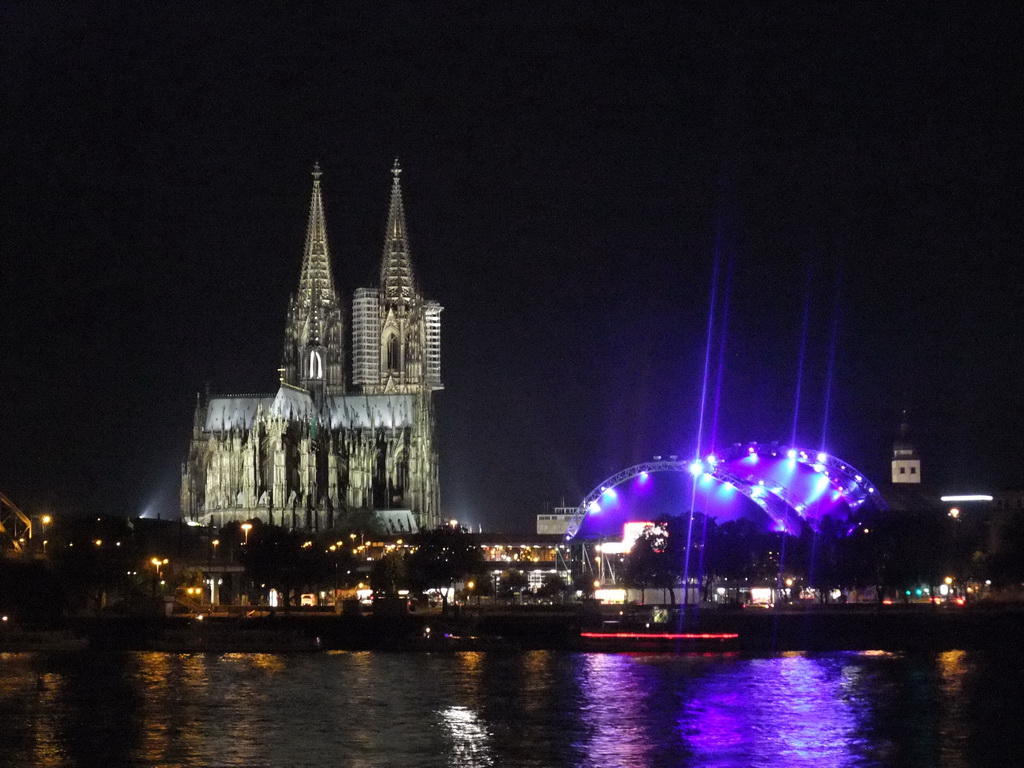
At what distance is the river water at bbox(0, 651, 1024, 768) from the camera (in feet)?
173

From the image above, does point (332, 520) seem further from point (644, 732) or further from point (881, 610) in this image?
point (644, 732)

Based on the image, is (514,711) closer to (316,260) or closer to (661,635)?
(661,635)

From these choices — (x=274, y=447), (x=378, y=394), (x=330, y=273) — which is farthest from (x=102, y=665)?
(x=330, y=273)

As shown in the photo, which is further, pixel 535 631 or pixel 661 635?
pixel 535 631

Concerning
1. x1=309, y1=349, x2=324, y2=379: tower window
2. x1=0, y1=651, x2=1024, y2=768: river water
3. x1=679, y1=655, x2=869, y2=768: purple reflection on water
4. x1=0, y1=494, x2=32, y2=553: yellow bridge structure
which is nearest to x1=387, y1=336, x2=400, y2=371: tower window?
x1=309, y1=349, x2=324, y2=379: tower window

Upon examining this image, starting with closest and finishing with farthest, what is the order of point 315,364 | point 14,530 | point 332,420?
point 14,530 < point 332,420 < point 315,364

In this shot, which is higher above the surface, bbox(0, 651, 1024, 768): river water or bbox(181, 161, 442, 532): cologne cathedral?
bbox(181, 161, 442, 532): cologne cathedral

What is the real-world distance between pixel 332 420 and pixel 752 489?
35491 mm

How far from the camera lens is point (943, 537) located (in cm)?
12156

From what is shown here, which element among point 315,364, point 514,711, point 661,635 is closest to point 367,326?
point 315,364

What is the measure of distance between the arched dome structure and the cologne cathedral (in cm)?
1522

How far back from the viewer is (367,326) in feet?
565

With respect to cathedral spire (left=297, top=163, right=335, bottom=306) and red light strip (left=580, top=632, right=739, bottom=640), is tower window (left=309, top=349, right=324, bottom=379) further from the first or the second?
red light strip (left=580, top=632, right=739, bottom=640)

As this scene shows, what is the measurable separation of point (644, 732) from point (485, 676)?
17.8m
